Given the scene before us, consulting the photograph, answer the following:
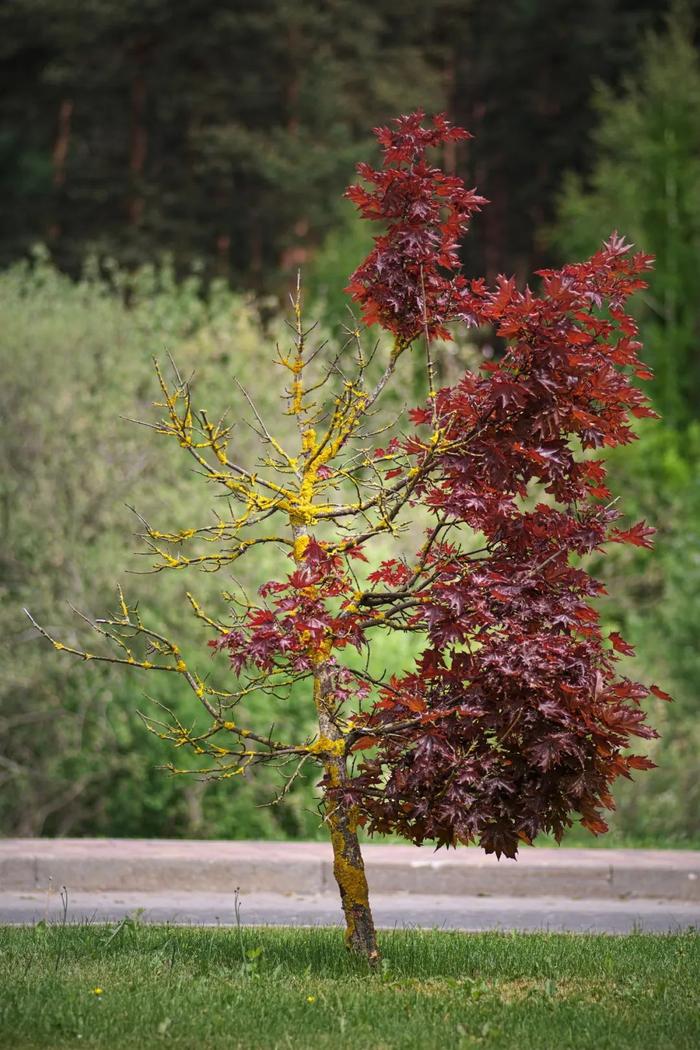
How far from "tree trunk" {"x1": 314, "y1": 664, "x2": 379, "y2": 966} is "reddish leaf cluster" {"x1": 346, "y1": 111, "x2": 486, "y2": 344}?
5.22 ft

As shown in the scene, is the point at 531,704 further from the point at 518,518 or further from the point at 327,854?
the point at 327,854

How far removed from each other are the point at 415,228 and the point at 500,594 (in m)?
1.62

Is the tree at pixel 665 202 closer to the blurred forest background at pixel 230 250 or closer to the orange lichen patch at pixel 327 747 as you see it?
the blurred forest background at pixel 230 250

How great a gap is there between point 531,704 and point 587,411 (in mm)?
1214

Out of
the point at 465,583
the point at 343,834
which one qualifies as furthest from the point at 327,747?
the point at 465,583

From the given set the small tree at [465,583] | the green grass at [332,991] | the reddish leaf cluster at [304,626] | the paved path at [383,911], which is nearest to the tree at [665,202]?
the paved path at [383,911]

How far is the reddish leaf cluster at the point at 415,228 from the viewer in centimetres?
668

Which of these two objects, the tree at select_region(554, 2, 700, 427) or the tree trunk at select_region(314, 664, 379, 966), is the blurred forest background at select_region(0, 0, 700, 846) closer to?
the tree at select_region(554, 2, 700, 427)

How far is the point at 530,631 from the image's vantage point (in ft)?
20.6

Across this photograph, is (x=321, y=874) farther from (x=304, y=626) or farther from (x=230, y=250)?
(x=230, y=250)

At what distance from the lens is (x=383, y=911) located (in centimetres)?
937

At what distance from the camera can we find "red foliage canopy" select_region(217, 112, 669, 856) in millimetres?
6094

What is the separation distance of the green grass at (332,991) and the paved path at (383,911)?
105 centimetres

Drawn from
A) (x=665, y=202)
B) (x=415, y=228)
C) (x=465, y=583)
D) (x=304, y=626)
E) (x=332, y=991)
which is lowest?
(x=332, y=991)
